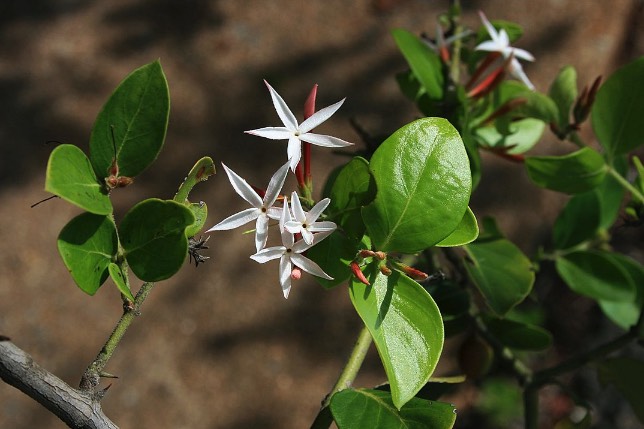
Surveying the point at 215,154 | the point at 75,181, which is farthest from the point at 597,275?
the point at 215,154

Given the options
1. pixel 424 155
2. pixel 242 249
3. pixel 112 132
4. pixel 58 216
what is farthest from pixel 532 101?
pixel 58 216

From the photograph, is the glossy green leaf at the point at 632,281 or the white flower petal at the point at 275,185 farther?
the glossy green leaf at the point at 632,281

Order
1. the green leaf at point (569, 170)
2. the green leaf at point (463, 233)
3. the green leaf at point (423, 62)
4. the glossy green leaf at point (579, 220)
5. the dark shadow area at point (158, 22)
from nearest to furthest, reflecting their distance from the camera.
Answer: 1. the green leaf at point (463, 233)
2. the green leaf at point (569, 170)
3. the green leaf at point (423, 62)
4. the glossy green leaf at point (579, 220)
5. the dark shadow area at point (158, 22)

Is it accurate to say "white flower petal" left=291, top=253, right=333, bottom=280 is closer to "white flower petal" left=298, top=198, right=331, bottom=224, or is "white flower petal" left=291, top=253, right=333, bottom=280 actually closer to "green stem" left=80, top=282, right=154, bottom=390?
"white flower petal" left=298, top=198, right=331, bottom=224

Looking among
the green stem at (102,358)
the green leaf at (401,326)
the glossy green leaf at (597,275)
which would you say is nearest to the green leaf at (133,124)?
the green stem at (102,358)

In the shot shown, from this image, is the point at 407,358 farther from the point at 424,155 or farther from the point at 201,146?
the point at 201,146

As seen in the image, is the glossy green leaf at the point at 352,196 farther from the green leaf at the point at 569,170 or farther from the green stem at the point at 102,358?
the green leaf at the point at 569,170
